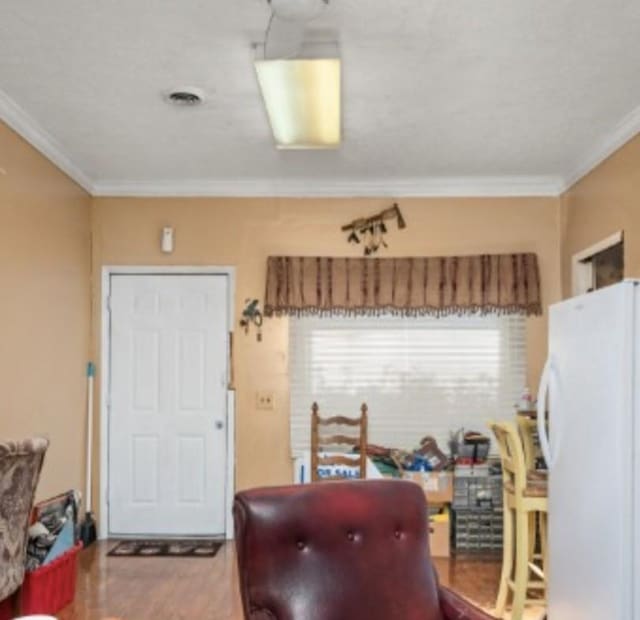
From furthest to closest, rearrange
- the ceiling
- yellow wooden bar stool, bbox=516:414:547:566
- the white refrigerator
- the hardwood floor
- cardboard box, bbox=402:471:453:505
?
cardboard box, bbox=402:471:453:505 < yellow wooden bar stool, bbox=516:414:547:566 < the hardwood floor < the ceiling < the white refrigerator

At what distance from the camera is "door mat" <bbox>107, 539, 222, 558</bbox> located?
4863 mm

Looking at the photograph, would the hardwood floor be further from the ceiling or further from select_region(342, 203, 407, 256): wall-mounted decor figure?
the ceiling

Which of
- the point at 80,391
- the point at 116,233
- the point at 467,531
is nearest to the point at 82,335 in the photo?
the point at 80,391

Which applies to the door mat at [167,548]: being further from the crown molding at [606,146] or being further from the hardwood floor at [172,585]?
the crown molding at [606,146]

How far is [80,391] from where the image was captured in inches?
203

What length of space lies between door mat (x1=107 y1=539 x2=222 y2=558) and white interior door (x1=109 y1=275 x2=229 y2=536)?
0.15 meters

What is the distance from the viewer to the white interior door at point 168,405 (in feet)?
17.5

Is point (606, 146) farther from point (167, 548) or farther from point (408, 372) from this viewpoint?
point (167, 548)

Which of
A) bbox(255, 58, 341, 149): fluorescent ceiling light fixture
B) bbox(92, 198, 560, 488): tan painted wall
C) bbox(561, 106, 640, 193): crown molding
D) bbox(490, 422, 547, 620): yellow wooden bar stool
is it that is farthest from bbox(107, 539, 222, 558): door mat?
bbox(561, 106, 640, 193): crown molding

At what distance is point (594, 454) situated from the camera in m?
2.67

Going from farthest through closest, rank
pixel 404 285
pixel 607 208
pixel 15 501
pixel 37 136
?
1. pixel 404 285
2. pixel 607 208
3. pixel 37 136
4. pixel 15 501

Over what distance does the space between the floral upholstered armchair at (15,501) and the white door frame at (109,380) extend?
7.28ft

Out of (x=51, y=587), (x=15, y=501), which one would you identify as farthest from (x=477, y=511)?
(x=15, y=501)

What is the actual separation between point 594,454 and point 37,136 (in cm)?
347
